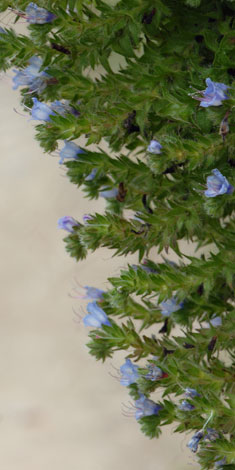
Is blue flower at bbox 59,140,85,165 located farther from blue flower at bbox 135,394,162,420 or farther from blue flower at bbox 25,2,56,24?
blue flower at bbox 135,394,162,420

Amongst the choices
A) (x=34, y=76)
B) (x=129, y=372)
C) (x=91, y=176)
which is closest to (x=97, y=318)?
(x=129, y=372)

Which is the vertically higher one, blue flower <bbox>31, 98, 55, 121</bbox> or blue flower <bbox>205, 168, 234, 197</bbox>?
blue flower <bbox>31, 98, 55, 121</bbox>

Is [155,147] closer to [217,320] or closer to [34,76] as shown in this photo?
[34,76]

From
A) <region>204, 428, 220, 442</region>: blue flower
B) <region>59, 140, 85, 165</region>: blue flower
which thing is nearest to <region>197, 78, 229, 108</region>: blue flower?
<region>59, 140, 85, 165</region>: blue flower

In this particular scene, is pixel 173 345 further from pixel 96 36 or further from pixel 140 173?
pixel 96 36

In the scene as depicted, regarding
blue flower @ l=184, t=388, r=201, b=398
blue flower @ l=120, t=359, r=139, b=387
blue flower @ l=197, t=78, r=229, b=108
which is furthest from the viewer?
blue flower @ l=120, t=359, r=139, b=387

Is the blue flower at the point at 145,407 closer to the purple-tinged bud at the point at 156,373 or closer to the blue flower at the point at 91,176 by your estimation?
the purple-tinged bud at the point at 156,373

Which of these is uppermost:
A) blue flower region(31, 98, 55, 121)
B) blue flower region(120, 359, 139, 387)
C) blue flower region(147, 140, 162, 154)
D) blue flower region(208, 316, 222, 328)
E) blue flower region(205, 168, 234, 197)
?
blue flower region(31, 98, 55, 121)
